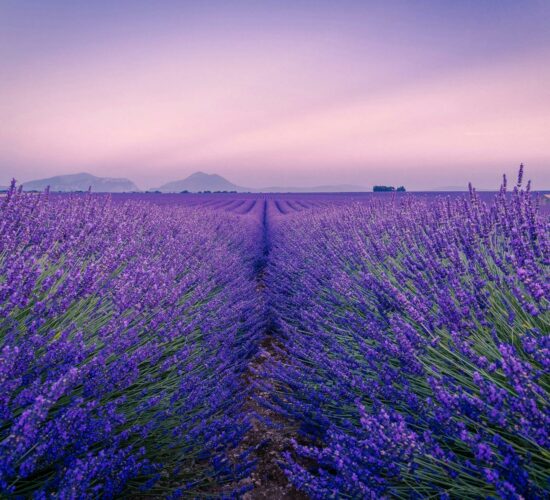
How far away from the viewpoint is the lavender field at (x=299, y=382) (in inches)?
36.6

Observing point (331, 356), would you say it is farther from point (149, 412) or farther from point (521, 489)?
point (521, 489)

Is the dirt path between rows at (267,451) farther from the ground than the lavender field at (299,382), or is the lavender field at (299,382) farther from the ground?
the lavender field at (299,382)

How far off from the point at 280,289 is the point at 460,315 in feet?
8.88

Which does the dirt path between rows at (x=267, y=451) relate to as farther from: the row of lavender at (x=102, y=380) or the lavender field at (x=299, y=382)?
the row of lavender at (x=102, y=380)

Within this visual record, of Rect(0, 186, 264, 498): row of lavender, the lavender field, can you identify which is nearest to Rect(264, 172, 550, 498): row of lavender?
the lavender field

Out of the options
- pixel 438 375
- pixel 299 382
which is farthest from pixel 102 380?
pixel 438 375

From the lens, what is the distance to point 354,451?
1080 mm

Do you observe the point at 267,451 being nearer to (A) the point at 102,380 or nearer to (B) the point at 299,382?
(B) the point at 299,382

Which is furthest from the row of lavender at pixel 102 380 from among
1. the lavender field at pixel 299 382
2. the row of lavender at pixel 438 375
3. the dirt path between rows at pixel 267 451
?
the row of lavender at pixel 438 375

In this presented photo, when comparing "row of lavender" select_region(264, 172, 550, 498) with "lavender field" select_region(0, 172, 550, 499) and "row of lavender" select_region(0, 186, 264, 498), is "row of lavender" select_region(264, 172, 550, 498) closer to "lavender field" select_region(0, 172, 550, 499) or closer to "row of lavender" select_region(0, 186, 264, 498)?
"lavender field" select_region(0, 172, 550, 499)

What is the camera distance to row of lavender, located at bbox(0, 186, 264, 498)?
3.21 feet

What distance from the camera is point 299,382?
1905 mm

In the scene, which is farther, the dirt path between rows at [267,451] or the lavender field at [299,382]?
the dirt path between rows at [267,451]

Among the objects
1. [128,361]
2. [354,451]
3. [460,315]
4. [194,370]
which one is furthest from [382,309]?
[128,361]
